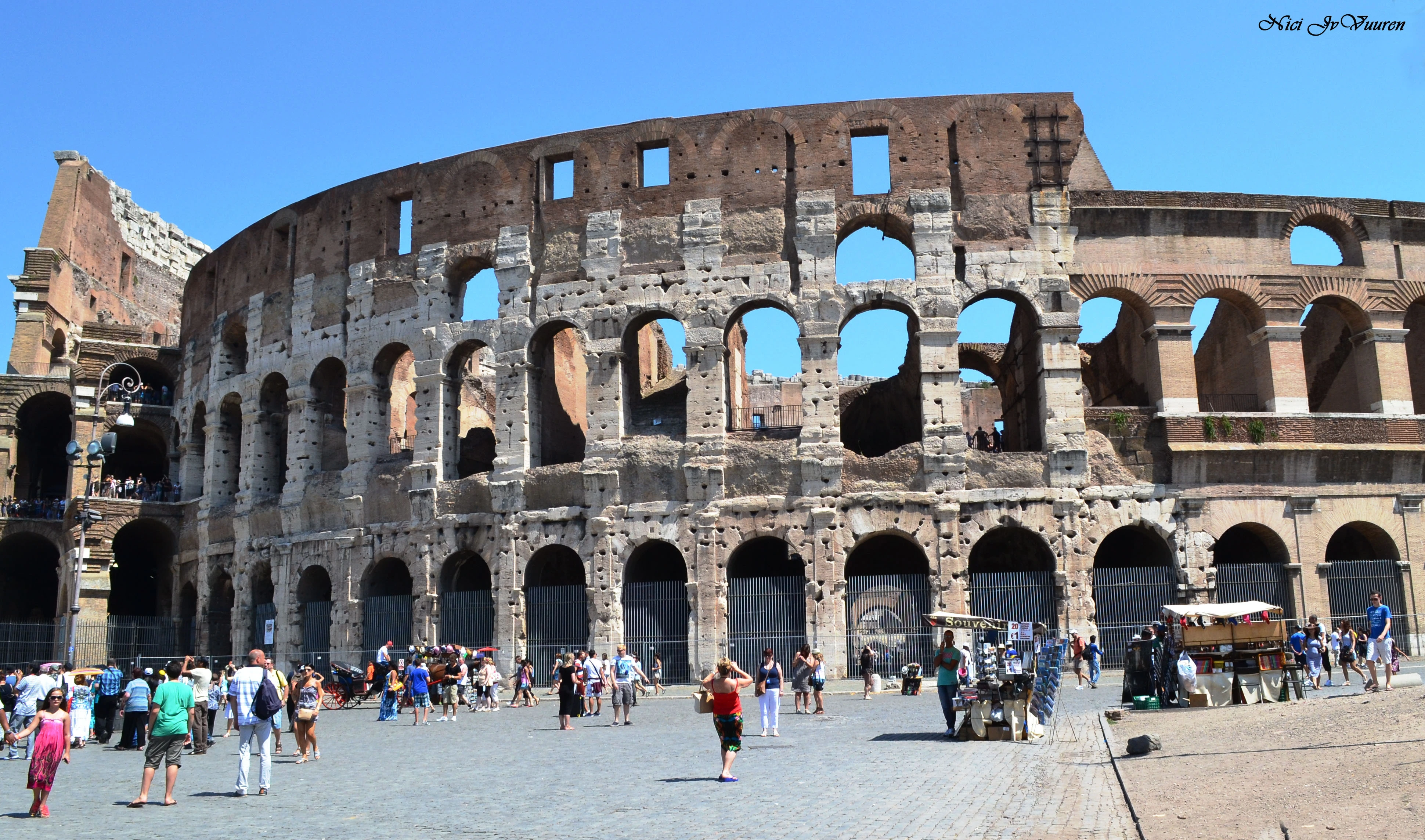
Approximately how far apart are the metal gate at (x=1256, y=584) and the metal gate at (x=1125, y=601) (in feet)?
3.12

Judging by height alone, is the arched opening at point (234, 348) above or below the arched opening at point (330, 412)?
above

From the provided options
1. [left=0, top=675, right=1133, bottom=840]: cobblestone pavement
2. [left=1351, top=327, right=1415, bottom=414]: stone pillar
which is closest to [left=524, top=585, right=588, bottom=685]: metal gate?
[left=0, top=675, right=1133, bottom=840]: cobblestone pavement

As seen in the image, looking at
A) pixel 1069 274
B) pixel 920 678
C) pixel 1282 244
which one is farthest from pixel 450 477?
pixel 1282 244

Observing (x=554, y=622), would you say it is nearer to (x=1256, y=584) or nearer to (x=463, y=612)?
(x=463, y=612)

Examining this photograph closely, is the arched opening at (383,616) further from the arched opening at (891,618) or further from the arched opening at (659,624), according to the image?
the arched opening at (891,618)

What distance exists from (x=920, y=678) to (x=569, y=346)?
1461 cm

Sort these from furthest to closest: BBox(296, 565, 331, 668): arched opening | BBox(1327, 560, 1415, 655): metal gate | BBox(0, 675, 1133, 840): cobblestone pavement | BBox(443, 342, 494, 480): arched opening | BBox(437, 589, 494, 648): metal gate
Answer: BBox(296, 565, 331, 668): arched opening, BBox(443, 342, 494, 480): arched opening, BBox(437, 589, 494, 648): metal gate, BBox(1327, 560, 1415, 655): metal gate, BBox(0, 675, 1133, 840): cobblestone pavement

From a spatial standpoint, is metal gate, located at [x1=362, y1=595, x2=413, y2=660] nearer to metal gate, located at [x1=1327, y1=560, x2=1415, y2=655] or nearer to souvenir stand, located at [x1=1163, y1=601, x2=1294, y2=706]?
souvenir stand, located at [x1=1163, y1=601, x2=1294, y2=706]

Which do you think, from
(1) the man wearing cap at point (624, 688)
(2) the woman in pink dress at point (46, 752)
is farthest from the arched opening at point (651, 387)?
(2) the woman in pink dress at point (46, 752)

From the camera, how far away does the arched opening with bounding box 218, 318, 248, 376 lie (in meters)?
29.8

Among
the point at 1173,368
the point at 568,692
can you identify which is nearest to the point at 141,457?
the point at 568,692

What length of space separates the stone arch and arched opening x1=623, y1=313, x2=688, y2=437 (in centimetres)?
1202

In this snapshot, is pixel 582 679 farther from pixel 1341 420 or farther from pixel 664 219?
pixel 1341 420

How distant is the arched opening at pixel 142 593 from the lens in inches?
1156
